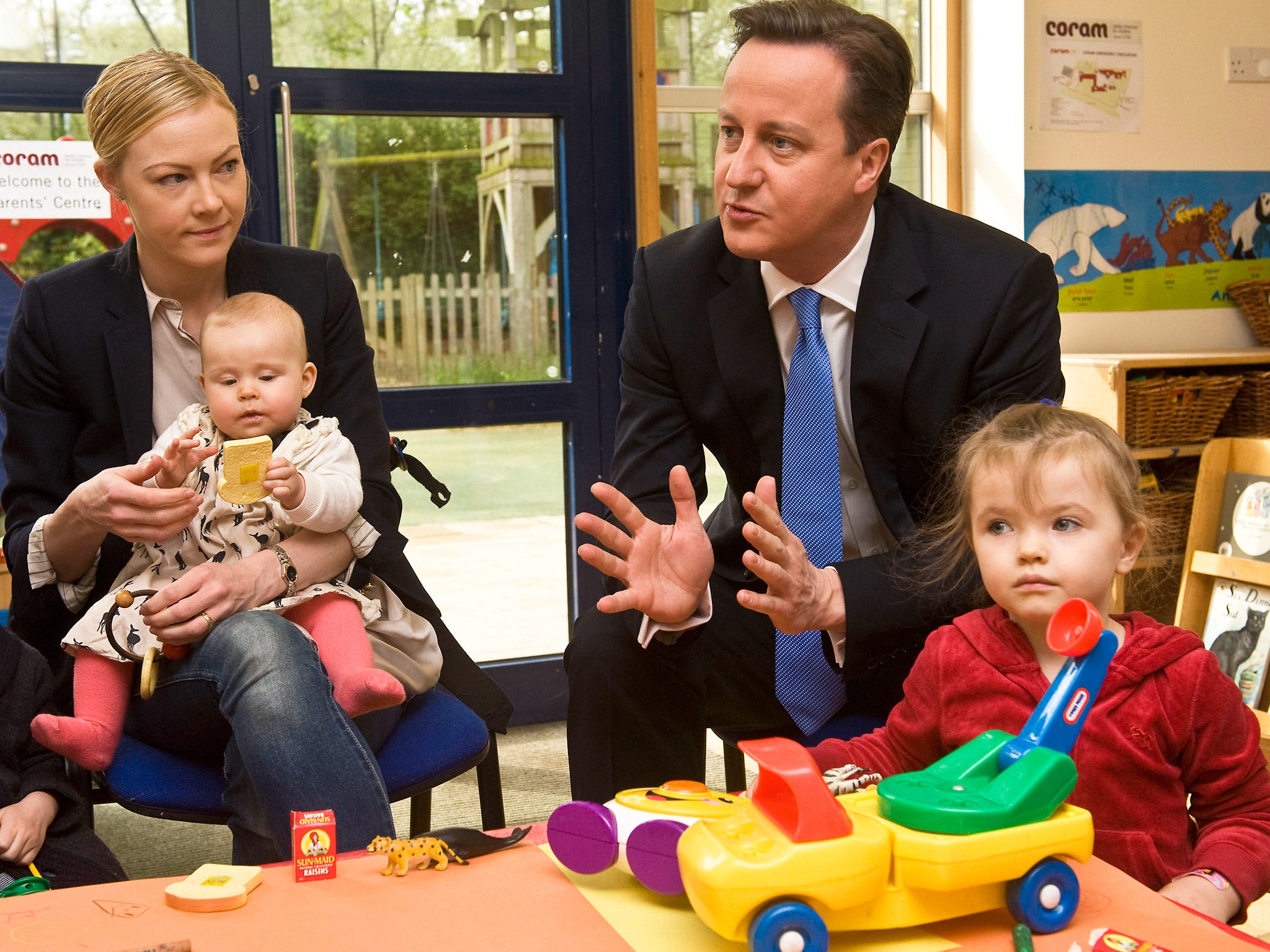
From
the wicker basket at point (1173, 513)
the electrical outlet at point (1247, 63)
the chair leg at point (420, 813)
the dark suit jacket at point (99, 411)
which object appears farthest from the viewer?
the electrical outlet at point (1247, 63)

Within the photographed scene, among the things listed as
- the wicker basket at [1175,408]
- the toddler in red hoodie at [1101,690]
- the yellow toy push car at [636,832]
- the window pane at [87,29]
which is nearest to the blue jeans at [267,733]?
the yellow toy push car at [636,832]

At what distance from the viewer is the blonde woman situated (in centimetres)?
152

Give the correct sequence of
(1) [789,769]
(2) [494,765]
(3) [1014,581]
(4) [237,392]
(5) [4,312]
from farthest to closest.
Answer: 1. (5) [4,312]
2. (2) [494,765]
3. (4) [237,392]
4. (3) [1014,581]
5. (1) [789,769]

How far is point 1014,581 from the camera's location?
4.12 feet

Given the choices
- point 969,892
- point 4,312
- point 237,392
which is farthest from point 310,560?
point 4,312

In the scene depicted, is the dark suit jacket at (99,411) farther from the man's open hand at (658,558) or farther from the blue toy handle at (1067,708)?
the blue toy handle at (1067,708)

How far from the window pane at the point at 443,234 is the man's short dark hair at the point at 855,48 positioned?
1503 mm

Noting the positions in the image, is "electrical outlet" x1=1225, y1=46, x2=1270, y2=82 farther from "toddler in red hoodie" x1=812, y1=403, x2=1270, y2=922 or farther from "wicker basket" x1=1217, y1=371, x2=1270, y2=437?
"toddler in red hoodie" x1=812, y1=403, x2=1270, y2=922

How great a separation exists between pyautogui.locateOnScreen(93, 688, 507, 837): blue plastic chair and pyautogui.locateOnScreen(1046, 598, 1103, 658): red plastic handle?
907 millimetres

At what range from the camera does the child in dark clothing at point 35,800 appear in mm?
1456

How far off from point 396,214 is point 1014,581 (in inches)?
90.9

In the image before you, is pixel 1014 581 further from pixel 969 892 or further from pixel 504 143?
pixel 504 143

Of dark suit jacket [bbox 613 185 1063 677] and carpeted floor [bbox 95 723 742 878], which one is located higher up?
dark suit jacket [bbox 613 185 1063 677]

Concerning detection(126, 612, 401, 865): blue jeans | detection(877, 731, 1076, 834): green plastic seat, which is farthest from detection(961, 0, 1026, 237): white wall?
detection(877, 731, 1076, 834): green plastic seat
